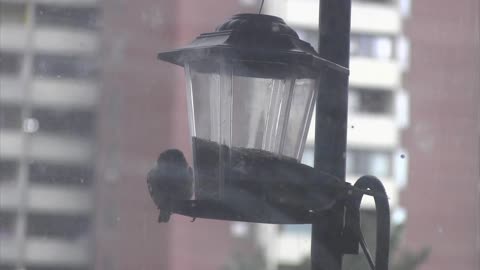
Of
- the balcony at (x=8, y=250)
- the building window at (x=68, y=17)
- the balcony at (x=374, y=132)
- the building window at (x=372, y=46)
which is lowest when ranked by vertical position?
the balcony at (x=8, y=250)

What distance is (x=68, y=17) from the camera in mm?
2602

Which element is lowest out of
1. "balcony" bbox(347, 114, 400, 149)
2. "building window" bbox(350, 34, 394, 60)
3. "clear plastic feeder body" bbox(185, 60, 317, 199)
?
"balcony" bbox(347, 114, 400, 149)

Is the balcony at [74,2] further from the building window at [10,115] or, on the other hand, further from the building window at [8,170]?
the building window at [8,170]

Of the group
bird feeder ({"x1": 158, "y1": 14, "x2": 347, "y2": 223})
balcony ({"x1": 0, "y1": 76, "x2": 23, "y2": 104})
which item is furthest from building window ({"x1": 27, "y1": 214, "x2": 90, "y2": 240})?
bird feeder ({"x1": 158, "y1": 14, "x2": 347, "y2": 223})

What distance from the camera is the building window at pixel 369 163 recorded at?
2594 mm

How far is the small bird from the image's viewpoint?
2.49ft

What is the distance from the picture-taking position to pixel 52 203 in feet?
8.14

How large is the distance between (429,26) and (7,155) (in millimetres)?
1498

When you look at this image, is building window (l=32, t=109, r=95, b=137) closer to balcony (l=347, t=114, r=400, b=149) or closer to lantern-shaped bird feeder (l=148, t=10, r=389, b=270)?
balcony (l=347, t=114, r=400, b=149)

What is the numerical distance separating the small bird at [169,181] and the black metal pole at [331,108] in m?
0.13

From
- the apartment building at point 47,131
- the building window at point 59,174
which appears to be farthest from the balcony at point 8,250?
the building window at point 59,174

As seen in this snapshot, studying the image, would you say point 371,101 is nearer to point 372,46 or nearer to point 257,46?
point 372,46

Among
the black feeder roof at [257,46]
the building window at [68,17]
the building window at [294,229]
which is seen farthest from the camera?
the building window at [68,17]

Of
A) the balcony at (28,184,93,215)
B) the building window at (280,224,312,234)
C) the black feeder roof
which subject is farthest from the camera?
the balcony at (28,184,93,215)
